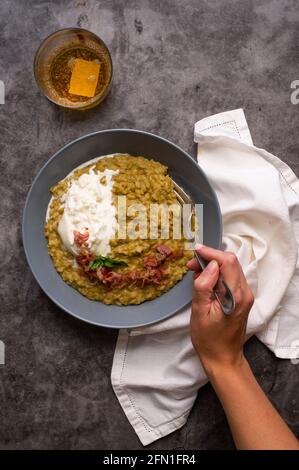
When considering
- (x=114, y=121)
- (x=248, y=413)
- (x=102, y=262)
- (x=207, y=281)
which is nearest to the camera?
(x=207, y=281)

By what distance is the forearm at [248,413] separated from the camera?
2236 millimetres

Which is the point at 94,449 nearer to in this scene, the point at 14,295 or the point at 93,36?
the point at 14,295

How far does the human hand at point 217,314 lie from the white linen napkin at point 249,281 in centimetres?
26

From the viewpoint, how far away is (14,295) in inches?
108

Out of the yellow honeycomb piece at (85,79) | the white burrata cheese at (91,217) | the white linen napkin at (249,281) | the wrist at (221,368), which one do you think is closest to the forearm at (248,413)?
the wrist at (221,368)

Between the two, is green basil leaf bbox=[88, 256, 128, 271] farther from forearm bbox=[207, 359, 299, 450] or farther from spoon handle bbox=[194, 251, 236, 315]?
forearm bbox=[207, 359, 299, 450]

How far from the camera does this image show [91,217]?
250cm

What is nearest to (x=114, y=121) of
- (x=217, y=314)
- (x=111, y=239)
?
(x=111, y=239)

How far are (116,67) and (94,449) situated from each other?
2.11 m

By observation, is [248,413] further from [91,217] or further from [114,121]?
[114,121]

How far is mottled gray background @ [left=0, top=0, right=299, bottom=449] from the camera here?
273cm

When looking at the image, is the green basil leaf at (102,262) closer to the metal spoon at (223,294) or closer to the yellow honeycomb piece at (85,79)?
the metal spoon at (223,294)

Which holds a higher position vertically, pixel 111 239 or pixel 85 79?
pixel 85 79

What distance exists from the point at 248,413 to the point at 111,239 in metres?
1.04
